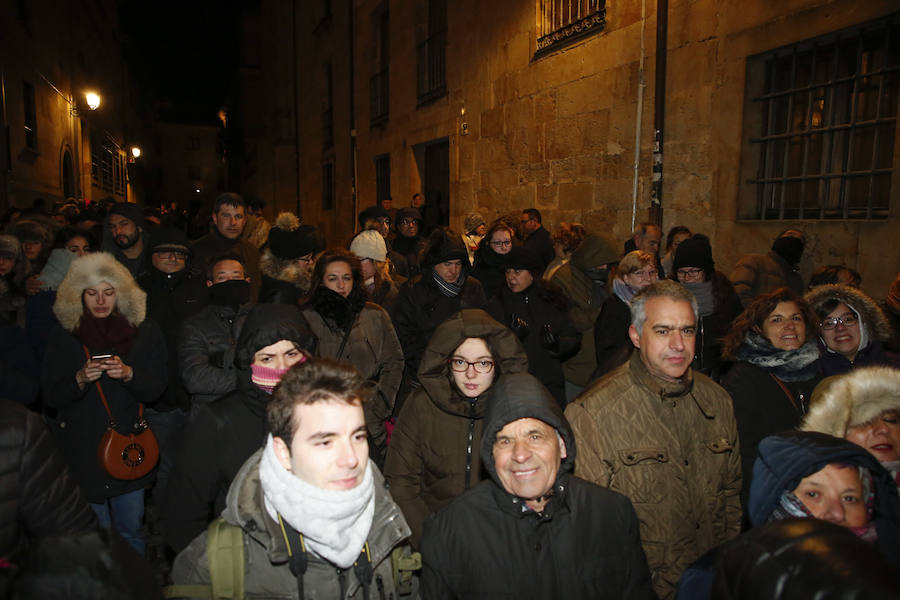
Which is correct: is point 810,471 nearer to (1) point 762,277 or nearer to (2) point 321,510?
(2) point 321,510

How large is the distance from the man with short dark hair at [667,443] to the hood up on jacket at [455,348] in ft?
1.61

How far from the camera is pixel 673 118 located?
695cm

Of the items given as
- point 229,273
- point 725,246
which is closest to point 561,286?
point 725,246

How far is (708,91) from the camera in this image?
654cm

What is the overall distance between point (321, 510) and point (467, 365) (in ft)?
4.39

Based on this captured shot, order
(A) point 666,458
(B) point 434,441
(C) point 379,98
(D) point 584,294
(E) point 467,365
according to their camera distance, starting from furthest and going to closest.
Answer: (C) point 379,98
(D) point 584,294
(E) point 467,365
(B) point 434,441
(A) point 666,458

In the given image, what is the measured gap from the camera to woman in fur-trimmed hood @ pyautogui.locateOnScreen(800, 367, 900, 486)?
7.46ft

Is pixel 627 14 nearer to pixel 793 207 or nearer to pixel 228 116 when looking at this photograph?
pixel 793 207

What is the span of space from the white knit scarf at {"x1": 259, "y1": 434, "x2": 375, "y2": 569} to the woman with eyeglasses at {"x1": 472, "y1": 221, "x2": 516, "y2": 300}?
3.88 metres

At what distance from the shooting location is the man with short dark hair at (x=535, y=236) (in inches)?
329

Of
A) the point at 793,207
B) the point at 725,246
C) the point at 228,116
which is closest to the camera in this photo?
the point at 793,207

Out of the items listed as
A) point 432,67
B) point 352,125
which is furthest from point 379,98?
point 432,67

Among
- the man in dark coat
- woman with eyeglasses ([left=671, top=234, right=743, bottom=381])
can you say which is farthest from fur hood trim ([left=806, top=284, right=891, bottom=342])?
the man in dark coat

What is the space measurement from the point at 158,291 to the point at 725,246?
19.3 ft
